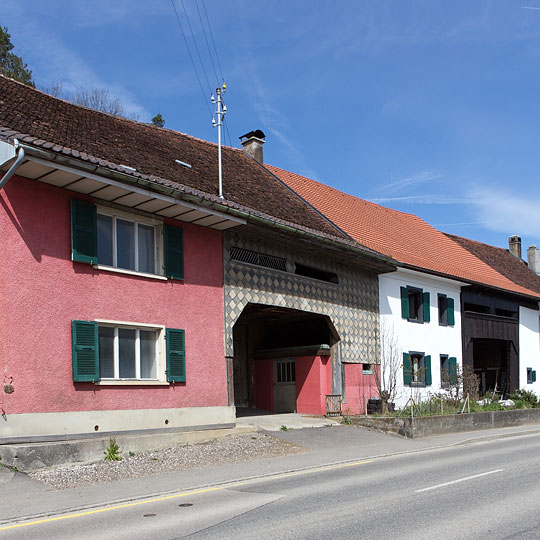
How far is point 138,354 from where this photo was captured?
14.4 metres

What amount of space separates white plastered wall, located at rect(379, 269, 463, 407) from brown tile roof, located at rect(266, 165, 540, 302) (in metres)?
0.59

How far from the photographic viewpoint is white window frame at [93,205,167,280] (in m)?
14.0

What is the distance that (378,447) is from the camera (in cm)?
1602

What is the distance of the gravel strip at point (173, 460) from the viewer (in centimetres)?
1136

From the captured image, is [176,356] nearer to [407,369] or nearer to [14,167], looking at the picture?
[14,167]

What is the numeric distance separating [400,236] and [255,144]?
7635mm

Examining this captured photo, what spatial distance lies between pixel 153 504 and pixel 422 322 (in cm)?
1777

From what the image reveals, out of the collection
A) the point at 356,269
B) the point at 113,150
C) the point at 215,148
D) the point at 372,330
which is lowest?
the point at 372,330

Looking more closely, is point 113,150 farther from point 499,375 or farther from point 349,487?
point 499,375

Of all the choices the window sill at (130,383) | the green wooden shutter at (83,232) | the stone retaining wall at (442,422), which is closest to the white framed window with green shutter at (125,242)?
the green wooden shutter at (83,232)

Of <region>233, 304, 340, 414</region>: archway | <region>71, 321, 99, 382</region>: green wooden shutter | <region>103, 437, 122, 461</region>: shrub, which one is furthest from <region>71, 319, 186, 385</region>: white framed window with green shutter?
<region>233, 304, 340, 414</region>: archway

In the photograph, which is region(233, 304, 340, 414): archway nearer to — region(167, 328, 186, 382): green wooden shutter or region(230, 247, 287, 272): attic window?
region(230, 247, 287, 272): attic window

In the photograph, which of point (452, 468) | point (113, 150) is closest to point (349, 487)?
point (452, 468)

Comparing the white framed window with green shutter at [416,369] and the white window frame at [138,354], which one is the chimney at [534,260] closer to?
the white framed window with green shutter at [416,369]
